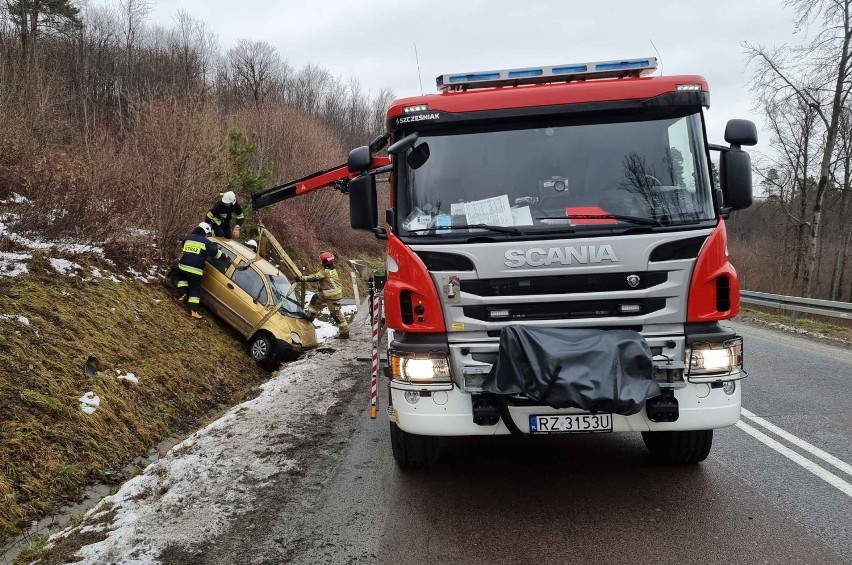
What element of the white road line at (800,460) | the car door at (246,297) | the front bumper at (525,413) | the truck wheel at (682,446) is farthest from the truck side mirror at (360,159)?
the car door at (246,297)

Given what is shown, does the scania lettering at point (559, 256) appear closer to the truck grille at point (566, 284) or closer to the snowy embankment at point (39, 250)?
the truck grille at point (566, 284)

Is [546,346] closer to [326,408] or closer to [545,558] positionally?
[545,558]

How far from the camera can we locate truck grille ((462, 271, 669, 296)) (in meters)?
3.96

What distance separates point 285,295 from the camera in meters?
11.7

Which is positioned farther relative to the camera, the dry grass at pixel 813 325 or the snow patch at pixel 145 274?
the dry grass at pixel 813 325

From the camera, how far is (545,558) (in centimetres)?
351

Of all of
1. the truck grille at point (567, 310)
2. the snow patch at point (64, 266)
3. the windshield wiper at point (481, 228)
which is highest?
the windshield wiper at point (481, 228)

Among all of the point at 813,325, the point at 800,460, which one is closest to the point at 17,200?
the point at 800,460

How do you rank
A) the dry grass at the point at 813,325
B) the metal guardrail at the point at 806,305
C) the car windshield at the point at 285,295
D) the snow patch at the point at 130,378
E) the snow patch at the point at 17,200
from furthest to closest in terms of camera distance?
the dry grass at the point at 813,325 < the metal guardrail at the point at 806,305 < the car windshield at the point at 285,295 < the snow patch at the point at 17,200 < the snow patch at the point at 130,378

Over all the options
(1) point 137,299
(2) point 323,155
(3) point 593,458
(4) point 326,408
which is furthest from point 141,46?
(3) point 593,458

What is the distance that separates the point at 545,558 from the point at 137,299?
27.2 feet

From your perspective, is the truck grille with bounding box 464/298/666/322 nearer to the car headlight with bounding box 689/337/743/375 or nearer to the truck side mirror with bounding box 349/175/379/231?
the car headlight with bounding box 689/337/743/375

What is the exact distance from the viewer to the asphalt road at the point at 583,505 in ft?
11.7

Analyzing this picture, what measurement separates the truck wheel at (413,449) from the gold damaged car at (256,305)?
6605 mm
